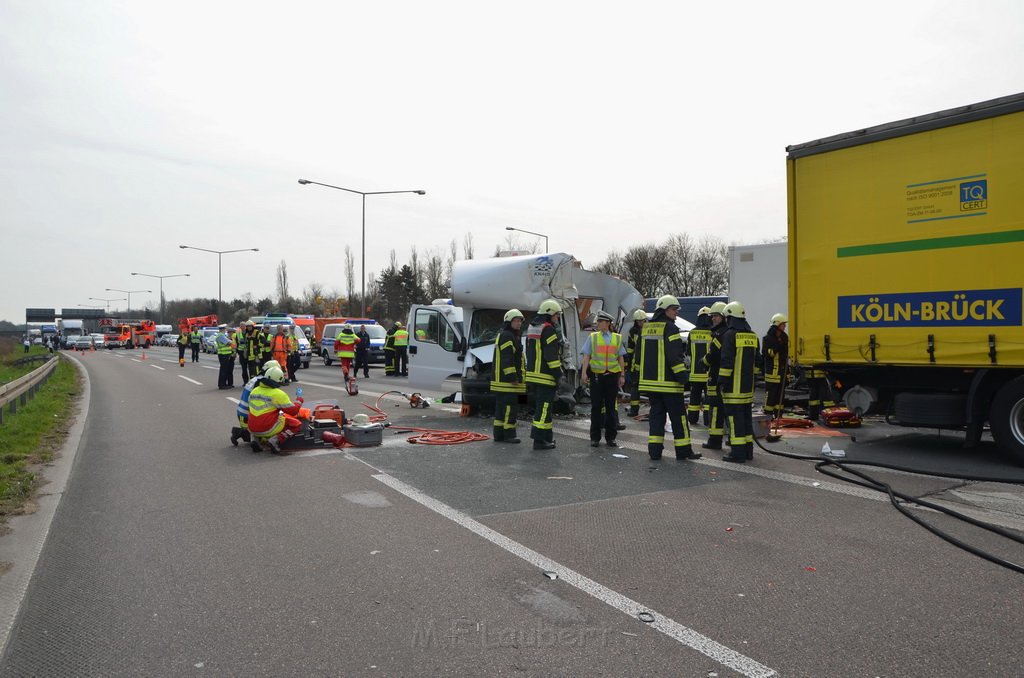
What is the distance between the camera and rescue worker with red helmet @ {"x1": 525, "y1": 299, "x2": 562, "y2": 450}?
9.34 m

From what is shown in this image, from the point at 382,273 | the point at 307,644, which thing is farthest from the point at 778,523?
the point at 382,273

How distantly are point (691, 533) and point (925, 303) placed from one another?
471 centimetres

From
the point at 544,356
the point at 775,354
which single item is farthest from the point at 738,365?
the point at 775,354

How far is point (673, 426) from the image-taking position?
8547 millimetres

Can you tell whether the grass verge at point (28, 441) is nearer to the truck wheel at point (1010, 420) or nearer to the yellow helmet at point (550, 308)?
the yellow helmet at point (550, 308)

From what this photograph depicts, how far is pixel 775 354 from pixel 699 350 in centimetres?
365

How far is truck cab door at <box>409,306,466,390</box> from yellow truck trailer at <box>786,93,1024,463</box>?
20.6 feet

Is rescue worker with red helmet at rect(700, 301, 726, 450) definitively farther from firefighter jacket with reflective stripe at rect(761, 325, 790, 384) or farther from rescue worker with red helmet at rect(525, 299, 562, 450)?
firefighter jacket with reflective stripe at rect(761, 325, 790, 384)

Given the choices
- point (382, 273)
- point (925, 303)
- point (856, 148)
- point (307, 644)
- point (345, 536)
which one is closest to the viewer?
point (307, 644)

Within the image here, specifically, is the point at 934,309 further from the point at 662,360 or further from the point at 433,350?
the point at 433,350

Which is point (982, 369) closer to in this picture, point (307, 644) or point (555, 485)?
point (555, 485)

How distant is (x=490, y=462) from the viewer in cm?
844

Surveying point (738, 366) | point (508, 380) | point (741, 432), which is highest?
point (738, 366)

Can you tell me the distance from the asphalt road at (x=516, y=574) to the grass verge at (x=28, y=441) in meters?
0.51
